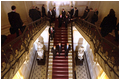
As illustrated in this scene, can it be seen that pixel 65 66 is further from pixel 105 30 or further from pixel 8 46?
pixel 8 46

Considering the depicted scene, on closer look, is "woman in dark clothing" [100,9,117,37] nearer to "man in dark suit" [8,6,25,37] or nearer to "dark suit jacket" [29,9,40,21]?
"man in dark suit" [8,6,25,37]

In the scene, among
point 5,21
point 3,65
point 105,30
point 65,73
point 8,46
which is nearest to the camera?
point 3,65

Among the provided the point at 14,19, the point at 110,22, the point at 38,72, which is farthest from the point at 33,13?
the point at 38,72

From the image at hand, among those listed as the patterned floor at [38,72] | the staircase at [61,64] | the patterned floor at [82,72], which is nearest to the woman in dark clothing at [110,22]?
the staircase at [61,64]

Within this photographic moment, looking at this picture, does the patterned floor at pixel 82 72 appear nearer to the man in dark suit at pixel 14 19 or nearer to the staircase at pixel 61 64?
the staircase at pixel 61 64

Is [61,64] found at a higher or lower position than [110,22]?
lower

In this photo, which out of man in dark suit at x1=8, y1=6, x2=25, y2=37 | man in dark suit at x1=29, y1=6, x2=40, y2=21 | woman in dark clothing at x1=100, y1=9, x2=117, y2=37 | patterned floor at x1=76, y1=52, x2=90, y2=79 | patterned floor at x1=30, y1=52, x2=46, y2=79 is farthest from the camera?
patterned floor at x1=30, y1=52, x2=46, y2=79

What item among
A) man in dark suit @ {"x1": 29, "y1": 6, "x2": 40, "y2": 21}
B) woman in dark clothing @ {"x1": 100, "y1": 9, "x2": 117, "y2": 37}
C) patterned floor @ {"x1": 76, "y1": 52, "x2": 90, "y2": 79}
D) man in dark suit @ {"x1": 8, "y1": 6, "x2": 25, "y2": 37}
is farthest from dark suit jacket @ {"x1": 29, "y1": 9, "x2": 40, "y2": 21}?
patterned floor @ {"x1": 76, "y1": 52, "x2": 90, "y2": 79}

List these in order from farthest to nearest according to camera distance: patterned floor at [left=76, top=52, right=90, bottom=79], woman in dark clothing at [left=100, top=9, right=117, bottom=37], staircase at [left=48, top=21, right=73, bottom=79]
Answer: patterned floor at [left=76, top=52, right=90, bottom=79], staircase at [left=48, top=21, right=73, bottom=79], woman in dark clothing at [left=100, top=9, right=117, bottom=37]

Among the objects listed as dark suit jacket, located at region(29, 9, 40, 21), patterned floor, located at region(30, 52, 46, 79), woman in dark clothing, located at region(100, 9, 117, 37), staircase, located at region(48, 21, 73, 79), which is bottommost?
patterned floor, located at region(30, 52, 46, 79)

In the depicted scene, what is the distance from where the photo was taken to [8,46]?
7.41ft

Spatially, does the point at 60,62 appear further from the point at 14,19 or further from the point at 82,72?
the point at 14,19

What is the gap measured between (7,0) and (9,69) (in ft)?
14.8

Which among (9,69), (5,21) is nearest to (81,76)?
(9,69)
